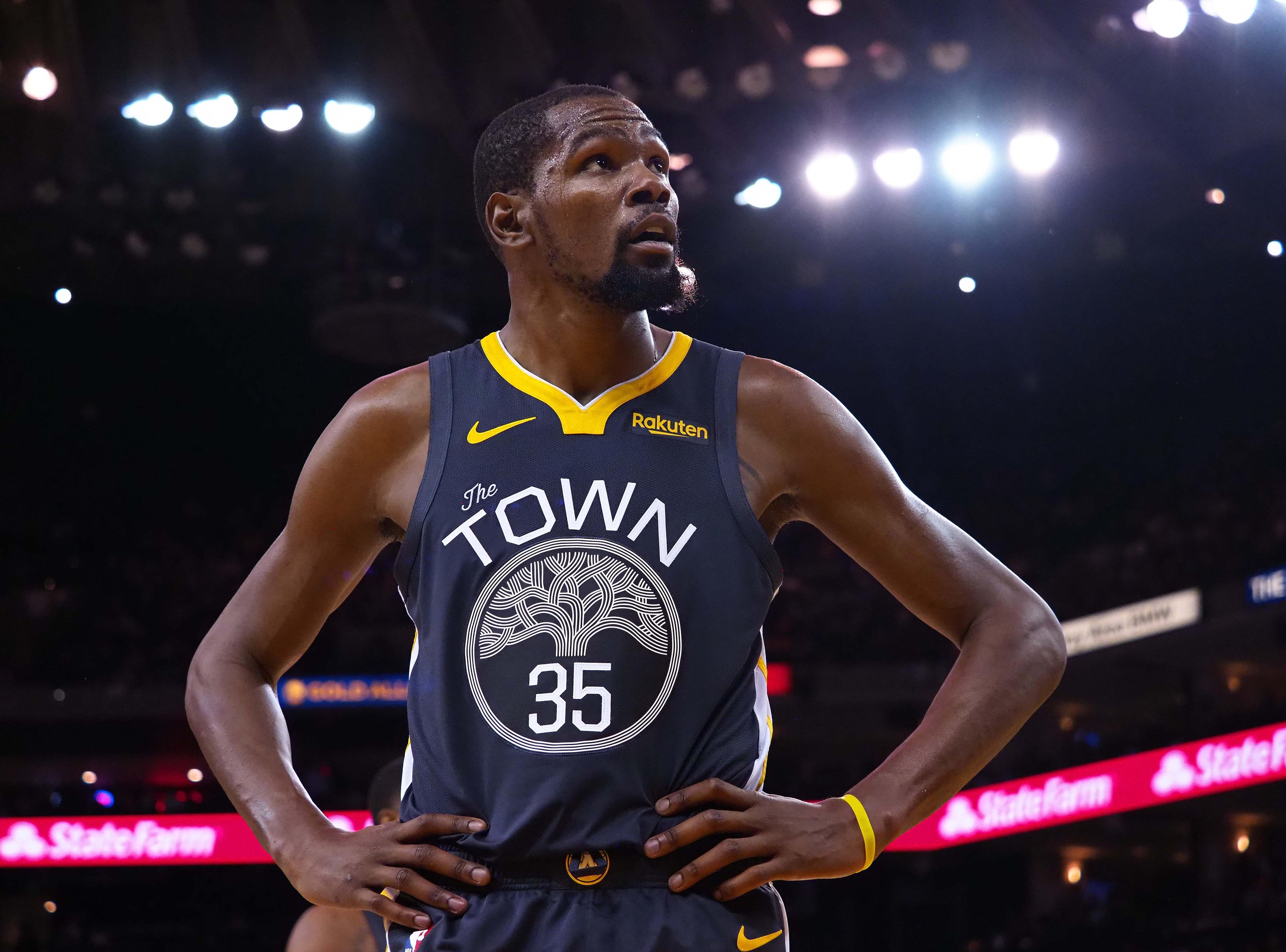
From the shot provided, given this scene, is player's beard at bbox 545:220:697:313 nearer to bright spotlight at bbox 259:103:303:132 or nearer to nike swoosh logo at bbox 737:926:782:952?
nike swoosh logo at bbox 737:926:782:952

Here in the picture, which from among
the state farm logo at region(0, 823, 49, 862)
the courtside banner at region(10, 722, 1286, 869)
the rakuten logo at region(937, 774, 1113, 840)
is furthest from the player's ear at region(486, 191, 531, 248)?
the state farm logo at region(0, 823, 49, 862)

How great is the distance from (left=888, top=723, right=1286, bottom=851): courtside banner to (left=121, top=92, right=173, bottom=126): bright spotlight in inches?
398

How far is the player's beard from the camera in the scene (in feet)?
6.16

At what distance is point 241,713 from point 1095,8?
1054cm

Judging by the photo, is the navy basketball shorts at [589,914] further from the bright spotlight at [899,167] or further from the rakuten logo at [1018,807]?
the rakuten logo at [1018,807]

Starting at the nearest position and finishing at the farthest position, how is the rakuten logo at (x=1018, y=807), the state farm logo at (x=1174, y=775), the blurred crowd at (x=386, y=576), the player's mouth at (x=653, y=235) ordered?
1. the player's mouth at (x=653, y=235)
2. the state farm logo at (x=1174, y=775)
3. the rakuten logo at (x=1018, y=807)
4. the blurred crowd at (x=386, y=576)

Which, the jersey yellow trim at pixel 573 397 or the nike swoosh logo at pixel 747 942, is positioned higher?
the jersey yellow trim at pixel 573 397

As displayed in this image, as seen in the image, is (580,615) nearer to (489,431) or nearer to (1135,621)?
(489,431)

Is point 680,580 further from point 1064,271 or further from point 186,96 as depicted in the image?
point 1064,271

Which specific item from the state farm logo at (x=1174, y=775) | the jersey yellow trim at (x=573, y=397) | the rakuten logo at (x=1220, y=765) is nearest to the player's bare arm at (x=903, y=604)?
the jersey yellow trim at (x=573, y=397)

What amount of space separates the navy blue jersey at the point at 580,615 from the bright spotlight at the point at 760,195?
1200cm

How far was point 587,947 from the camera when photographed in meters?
1.57

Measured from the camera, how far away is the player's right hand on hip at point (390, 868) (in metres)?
1.59

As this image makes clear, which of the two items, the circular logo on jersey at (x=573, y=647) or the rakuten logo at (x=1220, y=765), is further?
the rakuten logo at (x=1220, y=765)
